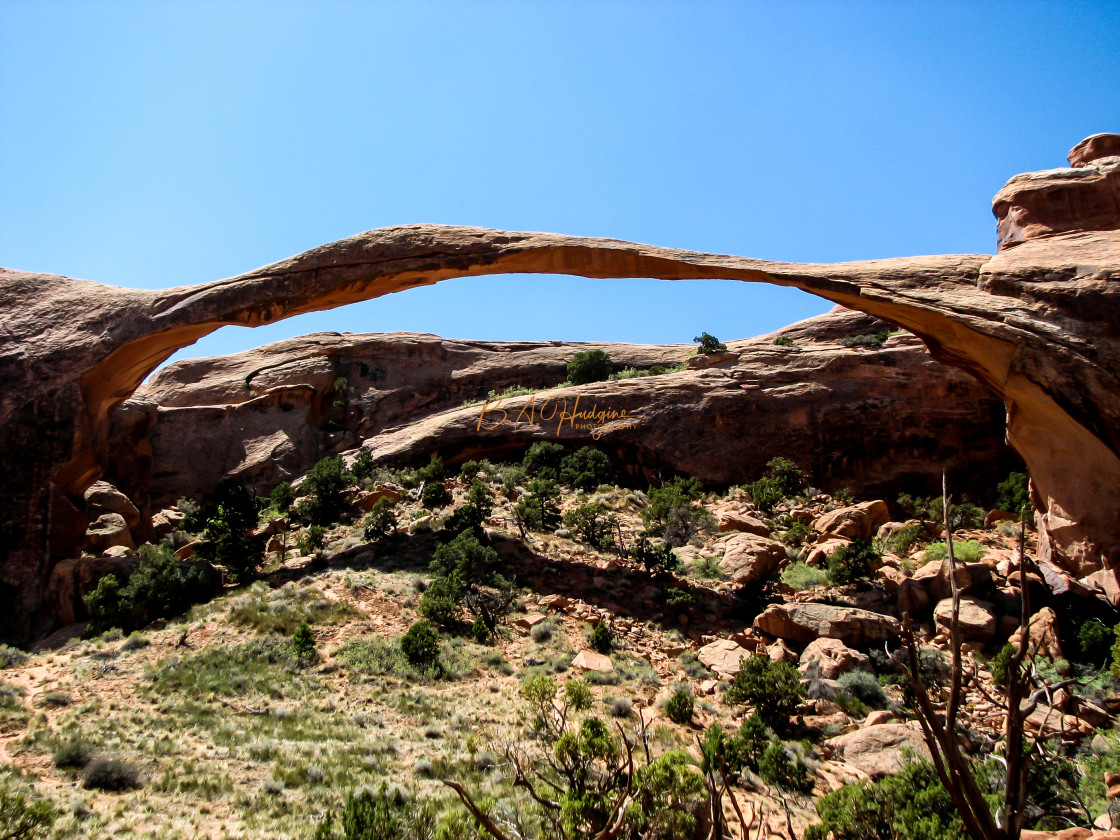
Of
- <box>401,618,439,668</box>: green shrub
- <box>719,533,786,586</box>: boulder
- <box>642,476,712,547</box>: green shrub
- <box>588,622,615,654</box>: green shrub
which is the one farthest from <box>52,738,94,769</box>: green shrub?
Answer: <box>642,476,712,547</box>: green shrub

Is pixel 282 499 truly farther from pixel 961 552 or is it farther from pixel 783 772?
pixel 961 552

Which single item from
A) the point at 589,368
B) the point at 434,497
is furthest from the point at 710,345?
the point at 434,497

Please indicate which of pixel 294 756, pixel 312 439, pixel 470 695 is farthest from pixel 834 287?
pixel 312 439

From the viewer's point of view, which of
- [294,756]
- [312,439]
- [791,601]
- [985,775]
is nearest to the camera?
[985,775]

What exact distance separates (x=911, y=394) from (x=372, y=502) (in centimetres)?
1699

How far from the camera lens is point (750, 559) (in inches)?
566

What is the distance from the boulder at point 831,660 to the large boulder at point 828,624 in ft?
1.35

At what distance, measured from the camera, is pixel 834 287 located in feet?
45.5

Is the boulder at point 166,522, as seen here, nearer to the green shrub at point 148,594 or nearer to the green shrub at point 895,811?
the green shrub at point 148,594

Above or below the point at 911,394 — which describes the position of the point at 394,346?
above

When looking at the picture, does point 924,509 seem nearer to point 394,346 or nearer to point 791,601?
point 791,601

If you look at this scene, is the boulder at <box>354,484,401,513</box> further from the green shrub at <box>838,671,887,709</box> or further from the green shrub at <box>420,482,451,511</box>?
the green shrub at <box>838,671,887,709</box>

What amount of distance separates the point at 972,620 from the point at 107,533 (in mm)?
18734

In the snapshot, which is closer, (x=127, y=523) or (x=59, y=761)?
(x=59, y=761)
